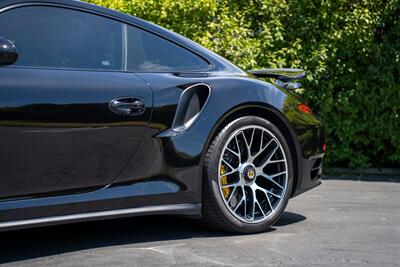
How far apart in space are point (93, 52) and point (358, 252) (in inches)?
72.7

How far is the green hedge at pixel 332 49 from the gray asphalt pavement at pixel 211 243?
2.64 metres

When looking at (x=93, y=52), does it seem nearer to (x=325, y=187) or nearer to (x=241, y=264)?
(x=241, y=264)

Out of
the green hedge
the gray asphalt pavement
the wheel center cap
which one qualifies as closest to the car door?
the gray asphalt pavement

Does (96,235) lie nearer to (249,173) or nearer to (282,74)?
(249,173)

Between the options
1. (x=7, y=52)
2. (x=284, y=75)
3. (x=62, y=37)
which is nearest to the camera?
(x=7, y=52)

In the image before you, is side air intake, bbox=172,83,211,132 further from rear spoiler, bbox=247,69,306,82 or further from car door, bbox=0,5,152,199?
rear spoiler, bbox=247,69,306,82

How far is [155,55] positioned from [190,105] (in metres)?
0.37

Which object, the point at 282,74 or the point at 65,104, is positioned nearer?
the point at 65,104

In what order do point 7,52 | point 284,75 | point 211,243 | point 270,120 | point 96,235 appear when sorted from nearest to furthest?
point 7,52, point 211,243, point 96,235, point 270,120, point 284,75

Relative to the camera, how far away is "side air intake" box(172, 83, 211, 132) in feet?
13.4

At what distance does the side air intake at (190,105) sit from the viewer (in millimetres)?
4070

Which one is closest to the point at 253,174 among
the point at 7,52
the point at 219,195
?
the point at 219,195

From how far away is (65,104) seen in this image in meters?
3.61

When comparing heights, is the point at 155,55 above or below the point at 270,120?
above
